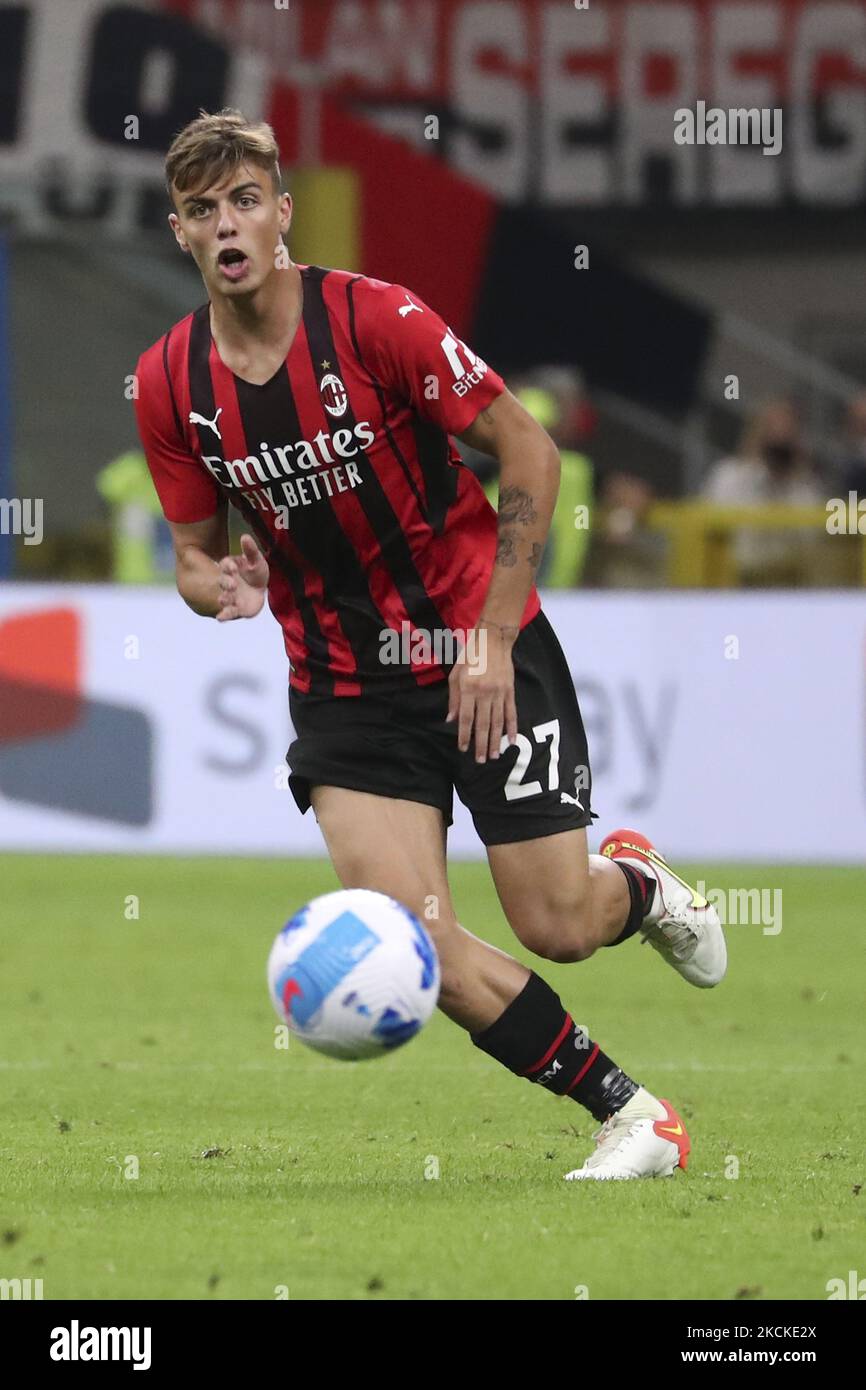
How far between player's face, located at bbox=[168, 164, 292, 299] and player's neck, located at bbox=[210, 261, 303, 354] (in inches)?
3.9

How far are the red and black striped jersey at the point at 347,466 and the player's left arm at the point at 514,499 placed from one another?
2.6 inches

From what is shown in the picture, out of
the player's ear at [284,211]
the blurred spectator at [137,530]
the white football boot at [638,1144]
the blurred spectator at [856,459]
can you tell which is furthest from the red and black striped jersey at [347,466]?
the blurred spectator at [856,459]

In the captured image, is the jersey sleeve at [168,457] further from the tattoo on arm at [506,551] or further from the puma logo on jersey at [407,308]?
the tattoo on arm at [506,551]

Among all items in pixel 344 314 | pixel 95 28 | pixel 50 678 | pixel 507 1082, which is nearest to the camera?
pixel 344 314

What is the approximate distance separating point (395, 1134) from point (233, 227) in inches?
95.7

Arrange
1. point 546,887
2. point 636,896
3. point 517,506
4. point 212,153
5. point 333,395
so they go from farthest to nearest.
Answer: point 636,896
point 546,887
point 333,395
point 517,506
point 212,153

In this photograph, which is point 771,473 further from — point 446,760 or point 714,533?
point 446,760

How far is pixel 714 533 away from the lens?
48.2 feet

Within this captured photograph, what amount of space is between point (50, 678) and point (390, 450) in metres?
7.32

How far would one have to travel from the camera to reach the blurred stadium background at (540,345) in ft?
43.1

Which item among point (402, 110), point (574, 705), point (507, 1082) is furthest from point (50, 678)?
point (402, 110)

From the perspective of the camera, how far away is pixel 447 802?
6.29 m

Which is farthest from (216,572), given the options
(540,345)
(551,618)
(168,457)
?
(540,345)

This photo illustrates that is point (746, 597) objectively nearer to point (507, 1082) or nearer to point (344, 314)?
point (507, 1082)
